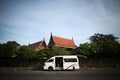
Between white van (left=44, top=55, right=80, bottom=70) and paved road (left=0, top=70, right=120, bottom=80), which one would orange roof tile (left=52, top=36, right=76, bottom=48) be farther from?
paved road (left=0, top=70, right=120, bottom=80)

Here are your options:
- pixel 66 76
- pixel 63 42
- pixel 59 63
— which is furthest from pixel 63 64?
pixel 63 42

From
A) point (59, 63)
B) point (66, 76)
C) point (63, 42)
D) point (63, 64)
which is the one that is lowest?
point (66, 76)

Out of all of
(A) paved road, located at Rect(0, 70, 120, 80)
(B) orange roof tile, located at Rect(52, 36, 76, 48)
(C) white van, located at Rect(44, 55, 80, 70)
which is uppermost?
(B) orange roof tile, located at Rect(52, 36, 76, 48)

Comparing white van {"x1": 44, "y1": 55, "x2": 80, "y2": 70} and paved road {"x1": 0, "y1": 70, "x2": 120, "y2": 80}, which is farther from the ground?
white van {"x1": 44, "y1": 55, "x2": 80, "y2": 70}

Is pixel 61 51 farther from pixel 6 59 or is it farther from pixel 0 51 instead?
pixel 0 51

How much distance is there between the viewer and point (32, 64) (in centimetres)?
2912

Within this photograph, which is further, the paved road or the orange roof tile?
the orange roof tile

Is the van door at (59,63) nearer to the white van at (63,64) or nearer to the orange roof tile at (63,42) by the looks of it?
the white van at (63,64)

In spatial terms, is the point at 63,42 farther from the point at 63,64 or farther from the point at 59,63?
the point at 63,64

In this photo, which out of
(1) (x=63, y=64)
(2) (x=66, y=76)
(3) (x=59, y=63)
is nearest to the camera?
(2) (x=66, y=76)

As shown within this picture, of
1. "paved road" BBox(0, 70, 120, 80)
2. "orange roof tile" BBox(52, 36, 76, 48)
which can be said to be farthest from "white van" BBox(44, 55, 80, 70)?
"orange roof tile" BBox(52, 36, 76, 48)

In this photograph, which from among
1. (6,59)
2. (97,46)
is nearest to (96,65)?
(97,46)

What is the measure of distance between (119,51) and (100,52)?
12.5 ft

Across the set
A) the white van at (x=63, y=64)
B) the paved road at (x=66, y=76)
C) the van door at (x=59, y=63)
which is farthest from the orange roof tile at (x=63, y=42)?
the paved road at (x=66, y=76)
